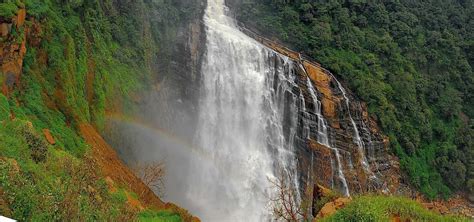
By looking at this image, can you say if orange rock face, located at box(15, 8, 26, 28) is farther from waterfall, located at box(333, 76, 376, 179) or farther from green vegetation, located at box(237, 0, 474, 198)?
waterfall, located at box(333, 76, 376, 179)

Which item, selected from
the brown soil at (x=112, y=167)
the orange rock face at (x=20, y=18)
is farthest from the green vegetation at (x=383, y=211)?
the orange rock face at (x=20, y=18)

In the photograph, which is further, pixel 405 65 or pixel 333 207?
pixel 405 65

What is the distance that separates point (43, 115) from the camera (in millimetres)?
15828

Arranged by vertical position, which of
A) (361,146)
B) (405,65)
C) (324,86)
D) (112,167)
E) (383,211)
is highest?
(383,211)

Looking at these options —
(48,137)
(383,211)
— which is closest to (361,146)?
(383,211)

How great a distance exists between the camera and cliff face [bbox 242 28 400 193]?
2920cm

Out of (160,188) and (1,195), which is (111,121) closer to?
(160,188)

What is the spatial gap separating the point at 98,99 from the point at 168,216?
7.53 metres

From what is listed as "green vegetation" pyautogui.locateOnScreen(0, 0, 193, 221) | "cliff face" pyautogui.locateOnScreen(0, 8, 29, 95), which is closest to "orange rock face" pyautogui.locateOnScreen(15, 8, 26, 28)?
"cliff face" pyautogui.locateOnScreen(0, 8, 29, 95)

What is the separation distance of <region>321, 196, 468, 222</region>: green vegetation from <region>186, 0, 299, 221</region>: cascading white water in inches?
625

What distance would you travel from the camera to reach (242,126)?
2941 centimetres

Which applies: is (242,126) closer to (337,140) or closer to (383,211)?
(337,140)

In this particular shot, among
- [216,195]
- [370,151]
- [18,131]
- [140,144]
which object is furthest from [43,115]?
[370,151]

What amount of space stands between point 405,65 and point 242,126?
16493 millimetres
